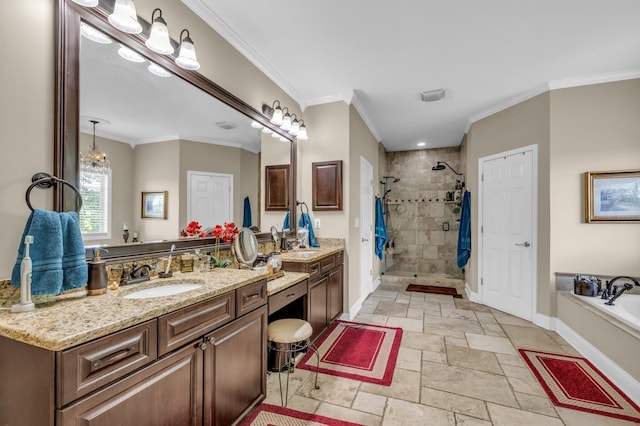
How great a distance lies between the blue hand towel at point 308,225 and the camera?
3.46 m

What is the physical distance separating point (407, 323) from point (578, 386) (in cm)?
155

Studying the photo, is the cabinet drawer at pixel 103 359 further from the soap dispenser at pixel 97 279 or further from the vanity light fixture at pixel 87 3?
the vanity light fixture at pixel 87 3

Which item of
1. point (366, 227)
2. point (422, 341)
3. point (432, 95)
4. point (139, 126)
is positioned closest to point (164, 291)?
point (139, 126)

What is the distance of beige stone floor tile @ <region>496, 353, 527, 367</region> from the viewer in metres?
2.50

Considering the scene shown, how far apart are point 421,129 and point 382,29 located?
9.54 feet

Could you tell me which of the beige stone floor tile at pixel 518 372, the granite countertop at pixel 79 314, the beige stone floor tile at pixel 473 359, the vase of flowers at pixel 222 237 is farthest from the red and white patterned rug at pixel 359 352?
the granite countertop at pixel 79 314

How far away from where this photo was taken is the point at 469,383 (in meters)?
2.21

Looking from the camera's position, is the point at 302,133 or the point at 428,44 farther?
the point at 302,133

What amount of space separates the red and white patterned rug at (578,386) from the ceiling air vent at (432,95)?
2.91 m

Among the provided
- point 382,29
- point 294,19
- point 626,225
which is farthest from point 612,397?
point 294,19

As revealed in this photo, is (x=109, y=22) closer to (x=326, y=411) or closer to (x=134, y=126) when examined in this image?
(x=134, y=126)

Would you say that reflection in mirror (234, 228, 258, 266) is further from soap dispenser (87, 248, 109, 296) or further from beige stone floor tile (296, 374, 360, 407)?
beige stone floor tile (296, 374, 360, 407)

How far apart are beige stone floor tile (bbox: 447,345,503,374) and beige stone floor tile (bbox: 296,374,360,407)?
3.19 feet

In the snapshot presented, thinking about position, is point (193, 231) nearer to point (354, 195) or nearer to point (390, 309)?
point (354, 195)
